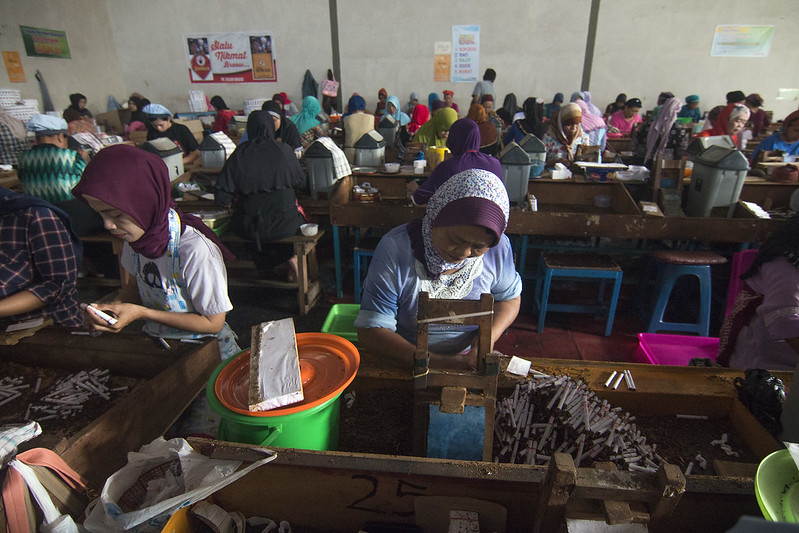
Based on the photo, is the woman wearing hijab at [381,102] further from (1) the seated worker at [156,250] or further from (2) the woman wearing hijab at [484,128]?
(1) the seated worker at [156,250]

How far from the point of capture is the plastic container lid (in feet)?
4.19

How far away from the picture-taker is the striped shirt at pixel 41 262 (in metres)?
2.18

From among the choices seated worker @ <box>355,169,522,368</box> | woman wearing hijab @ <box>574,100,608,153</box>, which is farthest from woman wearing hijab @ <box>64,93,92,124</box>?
seated worker @ <box>355,169,522,368</box>

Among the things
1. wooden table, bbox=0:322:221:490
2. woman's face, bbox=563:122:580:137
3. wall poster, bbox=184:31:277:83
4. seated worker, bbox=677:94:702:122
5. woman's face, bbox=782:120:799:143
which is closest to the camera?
wooden table, bbox=0:322:221:490

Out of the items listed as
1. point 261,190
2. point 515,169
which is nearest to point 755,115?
point 515,169

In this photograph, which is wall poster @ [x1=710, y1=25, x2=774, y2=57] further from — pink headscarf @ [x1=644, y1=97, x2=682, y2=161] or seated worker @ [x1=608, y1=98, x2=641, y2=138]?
pink headscarf @ [x1=644, y1=97, x2=682, y2=161]

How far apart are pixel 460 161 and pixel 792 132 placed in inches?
201

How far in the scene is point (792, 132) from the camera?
5.80m

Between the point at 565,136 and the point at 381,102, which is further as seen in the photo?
the point at 381,102

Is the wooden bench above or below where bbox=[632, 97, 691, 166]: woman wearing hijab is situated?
below

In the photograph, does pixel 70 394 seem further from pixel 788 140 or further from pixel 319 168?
pixel 788 140

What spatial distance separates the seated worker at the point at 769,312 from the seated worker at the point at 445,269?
123 cm

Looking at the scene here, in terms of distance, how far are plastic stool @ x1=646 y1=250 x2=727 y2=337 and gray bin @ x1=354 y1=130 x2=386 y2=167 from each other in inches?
146

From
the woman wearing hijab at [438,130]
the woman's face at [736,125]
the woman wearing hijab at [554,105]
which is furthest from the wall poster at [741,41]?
the woman wearing hijab at [438,130]
